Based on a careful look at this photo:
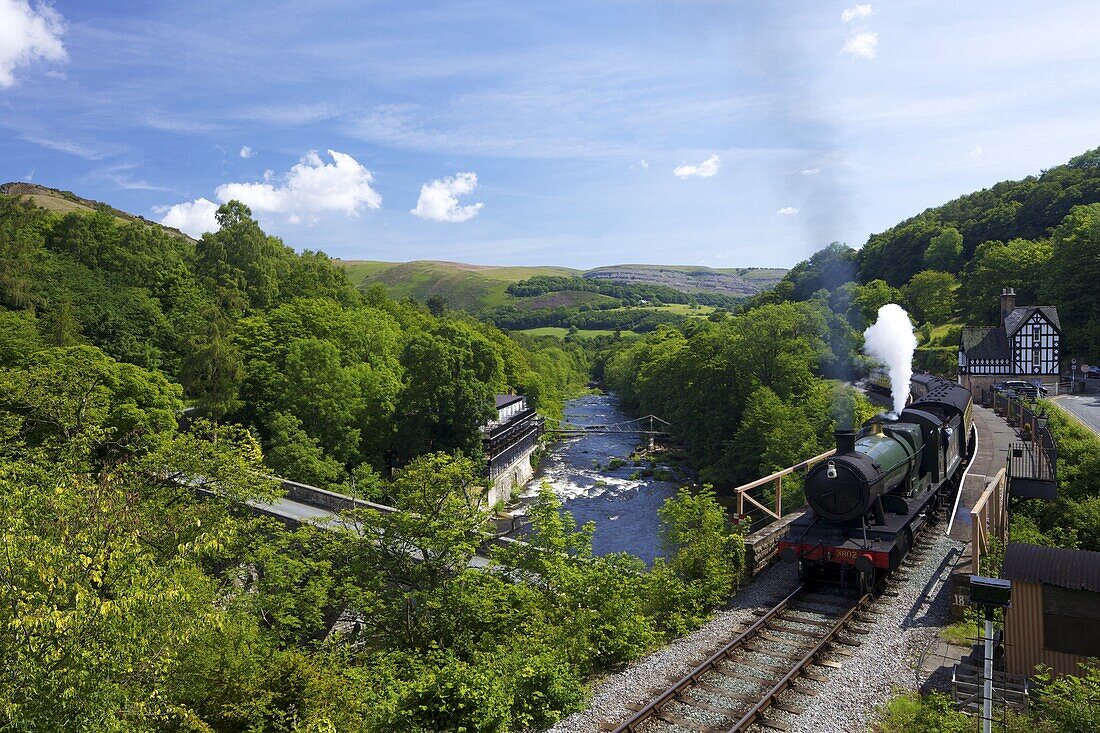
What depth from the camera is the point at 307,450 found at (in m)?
36.4

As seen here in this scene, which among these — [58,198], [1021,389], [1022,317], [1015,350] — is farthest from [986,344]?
[58,198]

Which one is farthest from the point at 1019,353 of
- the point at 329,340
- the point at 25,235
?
the point at 25,235

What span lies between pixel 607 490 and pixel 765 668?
120 ft

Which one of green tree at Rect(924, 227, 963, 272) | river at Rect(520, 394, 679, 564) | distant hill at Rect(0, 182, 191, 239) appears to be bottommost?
river at Rect(520, 394, 679, 564)

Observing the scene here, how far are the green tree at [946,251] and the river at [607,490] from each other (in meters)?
49.5

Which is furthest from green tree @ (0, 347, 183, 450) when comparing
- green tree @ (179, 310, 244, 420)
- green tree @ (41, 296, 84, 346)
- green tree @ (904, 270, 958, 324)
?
green tree @ (904, 270, 958, 324)

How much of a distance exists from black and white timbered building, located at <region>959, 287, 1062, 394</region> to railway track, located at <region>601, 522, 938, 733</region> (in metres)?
42.7

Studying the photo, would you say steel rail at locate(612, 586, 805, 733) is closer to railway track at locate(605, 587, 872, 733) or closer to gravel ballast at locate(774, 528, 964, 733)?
railway track at locate(605, 587, 872, 733)

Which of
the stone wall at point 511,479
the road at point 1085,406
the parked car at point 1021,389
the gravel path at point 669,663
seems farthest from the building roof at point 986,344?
the gravel path at point 669,663

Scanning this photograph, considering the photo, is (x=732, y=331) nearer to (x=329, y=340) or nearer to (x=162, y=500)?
(x=329, y=340)

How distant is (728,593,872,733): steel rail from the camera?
11.0 m

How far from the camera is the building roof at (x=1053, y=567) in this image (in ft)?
38.2

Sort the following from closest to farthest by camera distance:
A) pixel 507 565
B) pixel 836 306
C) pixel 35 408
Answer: pixel 507 565 < pixel 35 408 < pixel 836 306

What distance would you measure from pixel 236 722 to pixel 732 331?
4804cm
